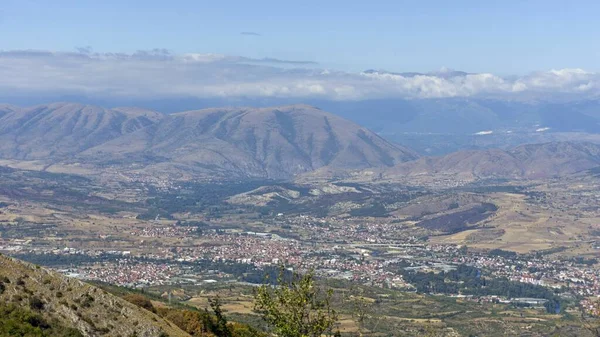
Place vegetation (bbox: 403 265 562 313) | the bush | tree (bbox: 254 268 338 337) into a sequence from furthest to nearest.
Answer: vegetation (bbox: 403 265 562 313), the bush, tree (bbox: 254 268 338 337)

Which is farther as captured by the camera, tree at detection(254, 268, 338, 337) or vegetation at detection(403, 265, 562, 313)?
vegetation at detection(403, 265, 562, 313)

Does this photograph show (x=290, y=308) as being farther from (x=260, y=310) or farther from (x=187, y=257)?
A: (x=187, y=257)

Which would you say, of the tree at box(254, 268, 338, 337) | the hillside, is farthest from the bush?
the tree at box(254, 268, 338, 337)

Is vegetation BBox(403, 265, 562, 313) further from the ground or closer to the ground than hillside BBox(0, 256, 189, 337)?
closer to the ground

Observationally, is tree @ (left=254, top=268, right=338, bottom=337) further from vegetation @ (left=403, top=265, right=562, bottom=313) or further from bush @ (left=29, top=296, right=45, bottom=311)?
vegetation @ (left=403, top=265, right=562, bottom=313)

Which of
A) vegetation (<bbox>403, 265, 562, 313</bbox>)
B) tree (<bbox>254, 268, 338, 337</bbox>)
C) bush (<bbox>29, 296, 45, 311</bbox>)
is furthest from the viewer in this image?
vegetation (<bbox>403, 265, 562, 313</bbox>)

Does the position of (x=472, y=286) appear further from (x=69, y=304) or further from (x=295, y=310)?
(x=69, y=304)

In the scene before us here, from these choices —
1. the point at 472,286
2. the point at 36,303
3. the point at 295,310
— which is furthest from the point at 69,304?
the point at 472,286

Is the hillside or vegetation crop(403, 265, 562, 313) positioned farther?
vegetation crop(403, 265, 562, 313)

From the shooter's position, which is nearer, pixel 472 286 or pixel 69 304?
pixel 69 304

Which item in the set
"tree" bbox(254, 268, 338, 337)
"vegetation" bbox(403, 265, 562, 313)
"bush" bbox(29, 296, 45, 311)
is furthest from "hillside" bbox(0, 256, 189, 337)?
"vegetation" bbox(403, 265, 562, 313)

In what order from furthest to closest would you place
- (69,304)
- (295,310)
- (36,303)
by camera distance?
(69,304)
(36,303)
(295,310)
